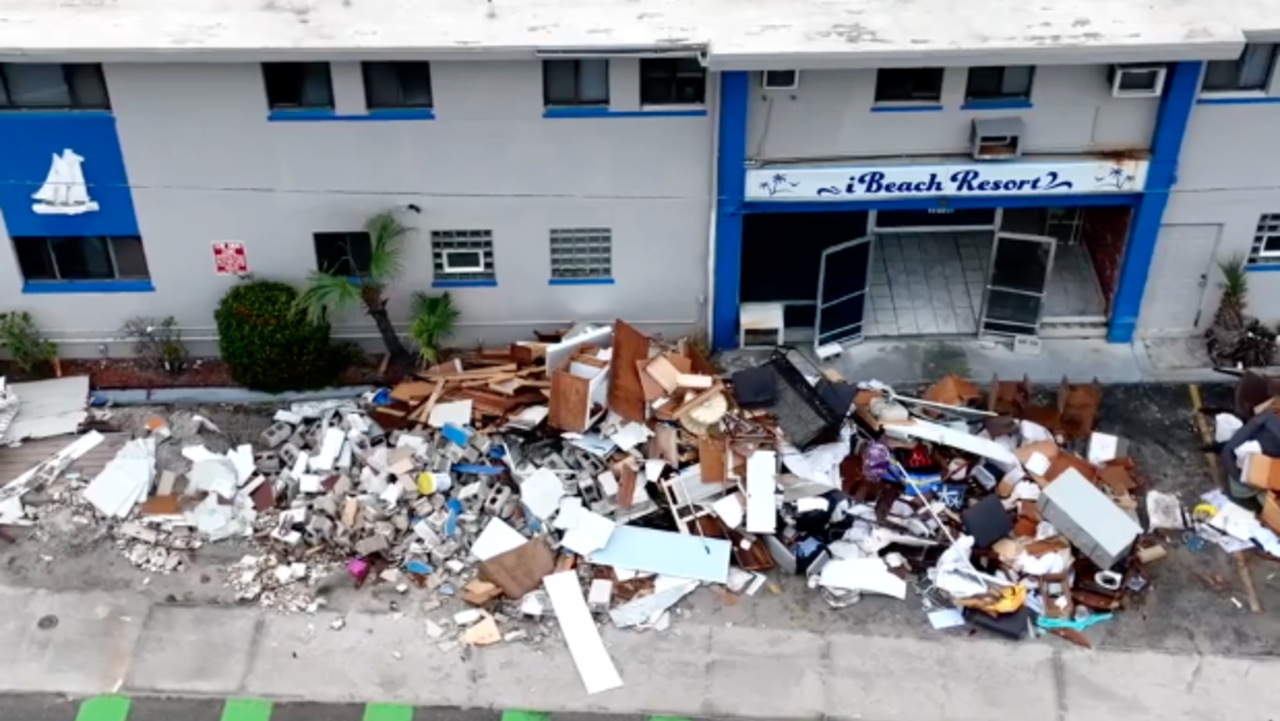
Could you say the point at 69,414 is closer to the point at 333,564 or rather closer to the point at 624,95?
the point at 333,564

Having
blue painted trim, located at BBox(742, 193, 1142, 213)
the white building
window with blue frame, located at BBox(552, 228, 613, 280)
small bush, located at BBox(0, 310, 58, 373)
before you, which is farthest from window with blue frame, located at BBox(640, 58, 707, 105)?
small bush, located at BBox(0, 310, 58, 373)

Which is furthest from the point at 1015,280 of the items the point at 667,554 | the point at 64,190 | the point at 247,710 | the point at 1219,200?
the point at 64,190

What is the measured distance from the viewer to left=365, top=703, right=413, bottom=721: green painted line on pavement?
16375 millimetres

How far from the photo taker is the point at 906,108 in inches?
756

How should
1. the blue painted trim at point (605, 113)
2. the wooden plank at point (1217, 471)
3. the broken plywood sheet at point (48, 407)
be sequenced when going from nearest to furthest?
the wooden plank at point (1217, 471) < the blue painted trim at point (605, 113) < the broken plywood sheet at point (48, 407)

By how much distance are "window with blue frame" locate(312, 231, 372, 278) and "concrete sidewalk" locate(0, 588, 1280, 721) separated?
17.8 feet

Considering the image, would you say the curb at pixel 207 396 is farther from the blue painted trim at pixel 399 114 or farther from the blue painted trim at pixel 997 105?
the blue painted trim at pixel 997 105

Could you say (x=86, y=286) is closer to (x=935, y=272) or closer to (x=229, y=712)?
(x=229, y=712)

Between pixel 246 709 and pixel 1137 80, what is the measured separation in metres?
14.0

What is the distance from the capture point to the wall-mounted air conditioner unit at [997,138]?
1914 centimetres

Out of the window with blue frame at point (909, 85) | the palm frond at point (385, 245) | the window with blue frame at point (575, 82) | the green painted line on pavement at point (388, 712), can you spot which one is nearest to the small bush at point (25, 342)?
the palm frond at point (385, 245)

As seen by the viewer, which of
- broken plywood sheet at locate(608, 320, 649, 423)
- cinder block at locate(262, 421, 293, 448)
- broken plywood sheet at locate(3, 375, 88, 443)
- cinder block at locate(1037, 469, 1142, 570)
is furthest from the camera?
broken plywood sheet at locate(3, 375, 88, 443)

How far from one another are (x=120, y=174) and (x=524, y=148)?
5572 mm

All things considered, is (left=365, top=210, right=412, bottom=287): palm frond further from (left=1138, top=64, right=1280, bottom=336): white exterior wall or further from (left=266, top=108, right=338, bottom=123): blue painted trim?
(left=1138, top=64, right=1280, bottom=336): white exterior wall
